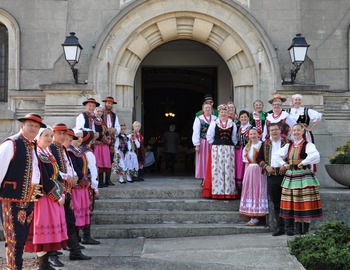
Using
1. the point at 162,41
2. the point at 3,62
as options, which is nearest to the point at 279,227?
the point at 162,41

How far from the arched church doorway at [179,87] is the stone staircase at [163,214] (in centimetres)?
476

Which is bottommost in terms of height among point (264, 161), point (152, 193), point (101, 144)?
point (152, 193)

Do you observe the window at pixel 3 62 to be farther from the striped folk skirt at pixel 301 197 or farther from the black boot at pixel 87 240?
the striped folk skirt at pixel 301 197

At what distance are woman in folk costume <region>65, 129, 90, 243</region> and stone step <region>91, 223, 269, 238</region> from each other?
1.12 m

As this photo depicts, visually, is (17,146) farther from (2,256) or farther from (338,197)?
Result: (338,197)

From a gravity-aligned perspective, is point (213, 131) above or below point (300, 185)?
above

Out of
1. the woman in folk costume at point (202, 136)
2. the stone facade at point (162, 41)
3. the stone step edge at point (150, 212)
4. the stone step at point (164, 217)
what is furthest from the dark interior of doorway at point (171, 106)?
the stone step at point (164, 217)

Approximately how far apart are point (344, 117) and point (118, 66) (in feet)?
18.4

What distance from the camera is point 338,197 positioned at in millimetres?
8633

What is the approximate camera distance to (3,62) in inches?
480

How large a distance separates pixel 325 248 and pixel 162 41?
23.9 ft

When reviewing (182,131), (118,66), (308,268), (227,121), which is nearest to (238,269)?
(308,268)

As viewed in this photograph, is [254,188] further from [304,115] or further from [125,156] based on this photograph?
[125,156]

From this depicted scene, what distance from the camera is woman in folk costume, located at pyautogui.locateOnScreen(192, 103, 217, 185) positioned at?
32.3 ft
